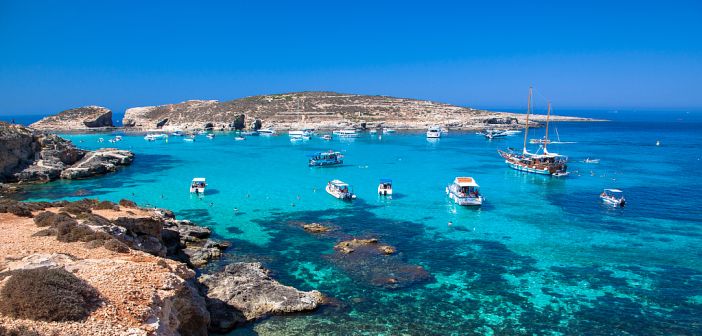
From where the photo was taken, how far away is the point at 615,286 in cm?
2086

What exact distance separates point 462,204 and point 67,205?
26.8 meters

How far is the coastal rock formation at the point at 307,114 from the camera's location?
12150 cm

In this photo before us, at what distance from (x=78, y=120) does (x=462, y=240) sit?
116 metres

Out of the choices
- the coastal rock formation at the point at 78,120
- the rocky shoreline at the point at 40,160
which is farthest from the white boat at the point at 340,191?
the coastal rock formation at the point at 78,120

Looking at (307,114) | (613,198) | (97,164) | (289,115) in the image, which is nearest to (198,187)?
(97,164)

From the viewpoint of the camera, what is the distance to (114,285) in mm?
11383

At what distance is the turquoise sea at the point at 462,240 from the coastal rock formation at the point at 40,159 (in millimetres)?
3215

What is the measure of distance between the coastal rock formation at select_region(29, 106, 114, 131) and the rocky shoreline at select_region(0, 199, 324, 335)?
4108 inches

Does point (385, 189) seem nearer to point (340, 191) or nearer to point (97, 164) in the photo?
point (340, 191)

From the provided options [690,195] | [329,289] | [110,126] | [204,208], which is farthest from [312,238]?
[110,126]

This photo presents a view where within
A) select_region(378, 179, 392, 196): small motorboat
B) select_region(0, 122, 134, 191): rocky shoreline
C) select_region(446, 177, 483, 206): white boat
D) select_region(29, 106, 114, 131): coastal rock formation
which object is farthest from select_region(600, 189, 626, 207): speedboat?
select_region(29, 106, 114, 131): coastal rock formation

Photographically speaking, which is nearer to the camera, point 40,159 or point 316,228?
point 316,228

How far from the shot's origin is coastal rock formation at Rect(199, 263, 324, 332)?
1709 cm

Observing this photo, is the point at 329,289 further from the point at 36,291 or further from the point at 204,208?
the point at 204,208
